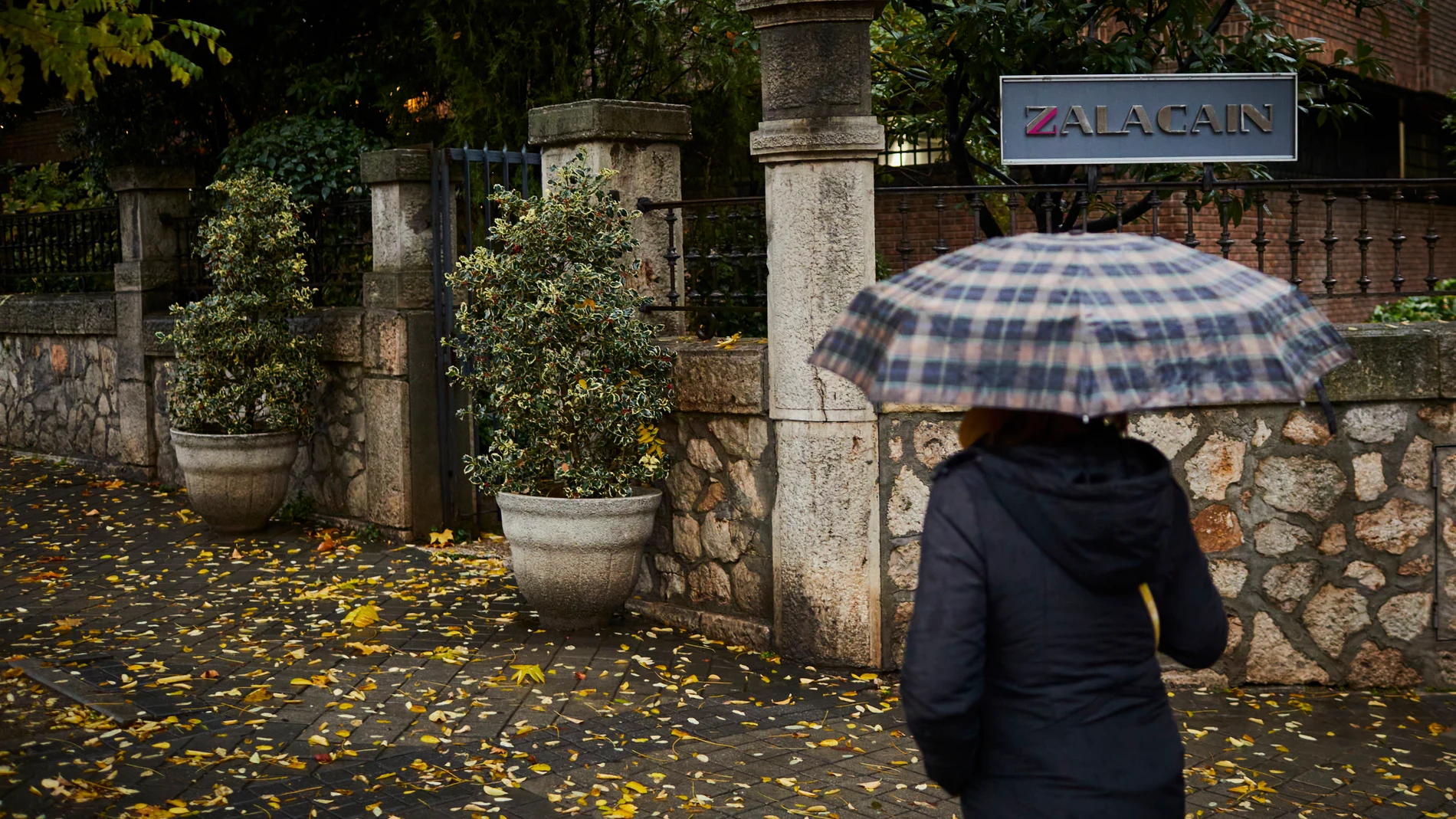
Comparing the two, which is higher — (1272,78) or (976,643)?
(1272,78)

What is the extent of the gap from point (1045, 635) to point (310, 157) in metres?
9.36

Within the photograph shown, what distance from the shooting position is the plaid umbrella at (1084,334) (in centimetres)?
258

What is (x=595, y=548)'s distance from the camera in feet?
23.3

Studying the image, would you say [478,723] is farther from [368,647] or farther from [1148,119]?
[1148,119]

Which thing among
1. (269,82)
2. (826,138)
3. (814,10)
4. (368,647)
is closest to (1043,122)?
(826,138)

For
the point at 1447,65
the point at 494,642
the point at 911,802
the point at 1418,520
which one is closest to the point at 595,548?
the point at 494,642

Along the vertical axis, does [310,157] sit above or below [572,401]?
above

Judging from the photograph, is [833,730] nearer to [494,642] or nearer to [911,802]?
[911,802]

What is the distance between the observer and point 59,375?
13.4 m

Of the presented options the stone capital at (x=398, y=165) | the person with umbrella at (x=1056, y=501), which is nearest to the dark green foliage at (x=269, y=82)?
the stone capital at (x=398, y=165)

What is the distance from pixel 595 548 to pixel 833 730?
1787 millimetres

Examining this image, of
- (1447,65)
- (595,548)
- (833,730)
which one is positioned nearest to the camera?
(833,730)

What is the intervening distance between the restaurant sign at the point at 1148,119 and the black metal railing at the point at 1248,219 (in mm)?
184

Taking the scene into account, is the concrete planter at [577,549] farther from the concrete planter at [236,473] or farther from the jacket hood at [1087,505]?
the jacket hood at [1087,505]
